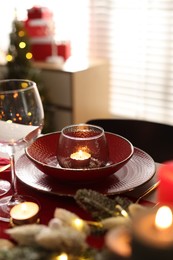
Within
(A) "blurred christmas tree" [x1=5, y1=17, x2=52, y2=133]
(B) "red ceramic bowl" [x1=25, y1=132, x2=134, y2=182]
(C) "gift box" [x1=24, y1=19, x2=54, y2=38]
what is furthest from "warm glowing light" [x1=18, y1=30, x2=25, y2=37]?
(B) "red ceramic bowl" [x1=25, y1=132, x2=134, y2=182]

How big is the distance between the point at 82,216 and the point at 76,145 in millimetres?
158

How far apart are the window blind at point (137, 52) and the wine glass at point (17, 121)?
6.63 ft

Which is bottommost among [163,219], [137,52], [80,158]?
[137,52]

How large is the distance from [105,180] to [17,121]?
0.78 ft

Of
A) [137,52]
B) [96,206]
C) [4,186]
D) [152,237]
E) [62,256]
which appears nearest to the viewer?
[152,237]

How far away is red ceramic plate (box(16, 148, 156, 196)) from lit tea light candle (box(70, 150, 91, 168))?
5cm

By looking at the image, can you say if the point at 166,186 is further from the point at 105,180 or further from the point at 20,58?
the point at 20,58

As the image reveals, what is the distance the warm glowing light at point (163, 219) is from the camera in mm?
454

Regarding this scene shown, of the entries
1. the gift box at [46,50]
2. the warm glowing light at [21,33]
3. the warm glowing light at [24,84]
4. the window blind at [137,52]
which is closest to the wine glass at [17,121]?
the warm glowing light at [24,84]

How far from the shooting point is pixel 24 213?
0.78m

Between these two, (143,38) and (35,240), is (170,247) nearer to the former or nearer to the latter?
(35,240)

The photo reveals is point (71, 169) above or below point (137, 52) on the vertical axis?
above

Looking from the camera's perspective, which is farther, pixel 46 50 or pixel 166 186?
pixel 46 50

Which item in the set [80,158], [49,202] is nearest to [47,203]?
[49,202]
